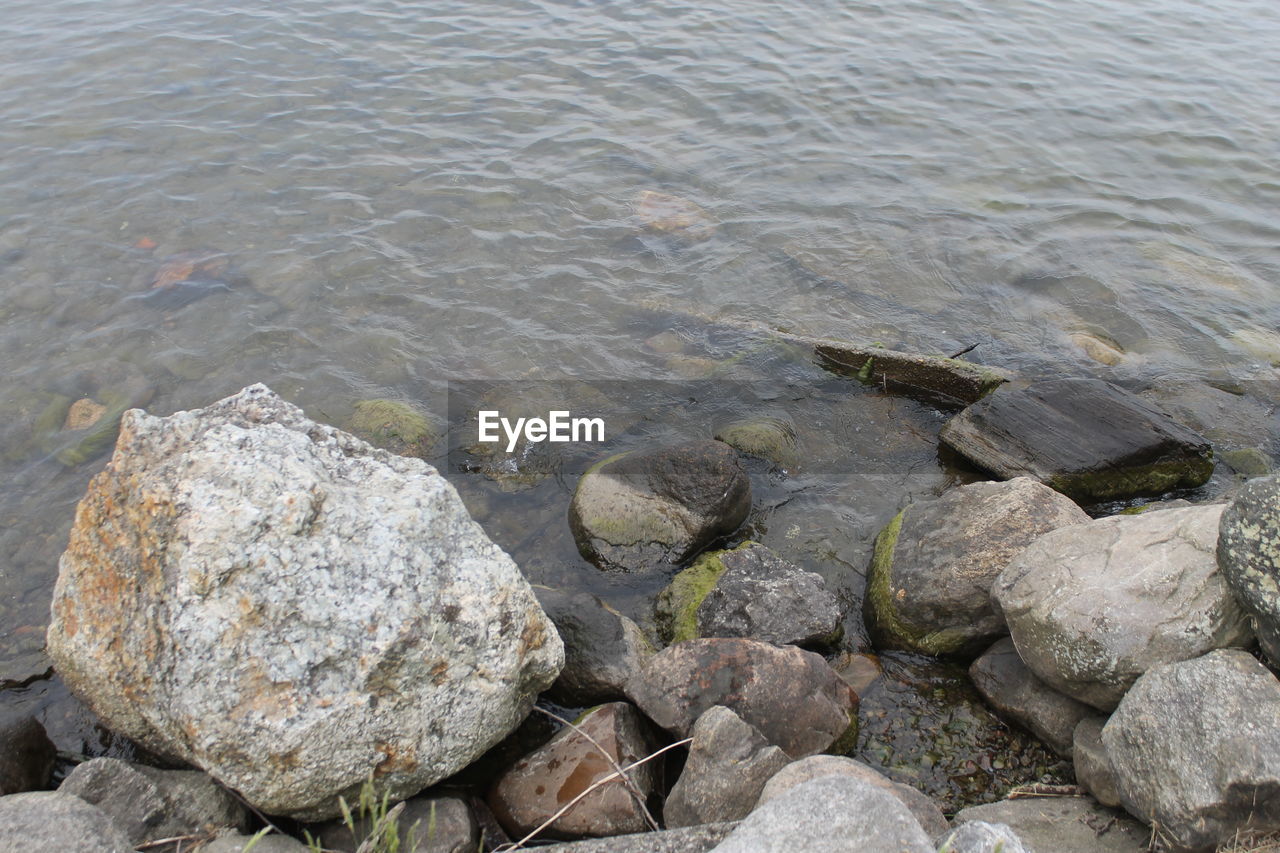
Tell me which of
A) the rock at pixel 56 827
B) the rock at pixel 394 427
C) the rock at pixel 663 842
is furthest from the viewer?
the rock at pixel 394 427

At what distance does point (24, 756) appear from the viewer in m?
4.60

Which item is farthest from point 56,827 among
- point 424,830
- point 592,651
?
point 592,651

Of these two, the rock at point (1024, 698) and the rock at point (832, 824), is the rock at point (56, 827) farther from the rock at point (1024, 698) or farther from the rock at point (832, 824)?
the rock at point (1024, 698)

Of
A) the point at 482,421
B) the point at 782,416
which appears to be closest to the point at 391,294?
the point at 482,421

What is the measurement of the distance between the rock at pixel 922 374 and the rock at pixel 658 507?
225 centimetres

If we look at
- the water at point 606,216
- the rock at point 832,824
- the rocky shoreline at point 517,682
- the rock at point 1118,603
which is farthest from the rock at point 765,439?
the rock at point 832,824

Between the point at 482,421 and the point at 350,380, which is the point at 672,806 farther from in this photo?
the point at 350,380

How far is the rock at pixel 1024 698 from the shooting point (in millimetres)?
4949

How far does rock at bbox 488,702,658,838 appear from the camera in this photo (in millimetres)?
4426

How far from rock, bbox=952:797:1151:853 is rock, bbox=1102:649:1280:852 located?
19cm

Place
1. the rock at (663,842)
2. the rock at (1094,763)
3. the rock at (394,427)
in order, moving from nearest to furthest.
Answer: the rock at (663,842) < the rock at (1094,763) < the rock at (394,427)

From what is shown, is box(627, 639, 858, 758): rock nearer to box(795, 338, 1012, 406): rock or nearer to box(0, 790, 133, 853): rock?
box(0, 790, 133, 853): rock

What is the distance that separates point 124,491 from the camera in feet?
14.4

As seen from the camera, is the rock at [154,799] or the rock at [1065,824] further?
the rock at [1065,824]
